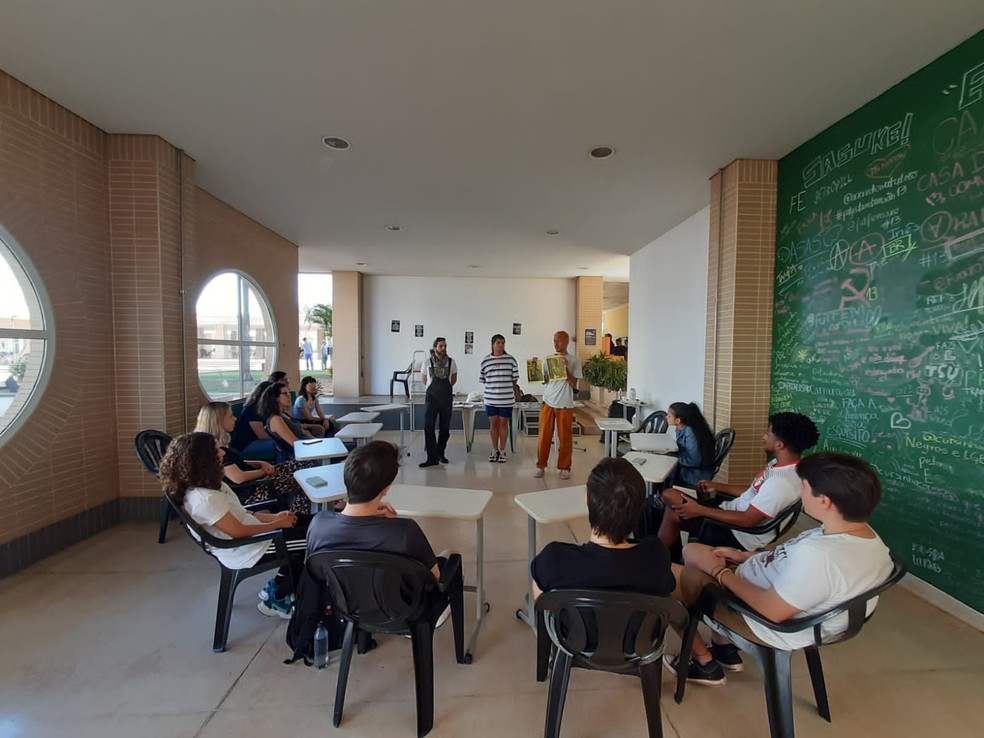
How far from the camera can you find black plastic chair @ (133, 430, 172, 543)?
10.8 feet

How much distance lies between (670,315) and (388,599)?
5.53 metres

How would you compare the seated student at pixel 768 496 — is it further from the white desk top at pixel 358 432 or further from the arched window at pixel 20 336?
the arched window at pixel 20 336

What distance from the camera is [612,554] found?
1423 mm

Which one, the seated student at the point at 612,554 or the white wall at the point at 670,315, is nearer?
the seated student at the point at 612,554

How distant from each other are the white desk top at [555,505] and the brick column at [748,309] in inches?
93.5

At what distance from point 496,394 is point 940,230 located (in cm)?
422

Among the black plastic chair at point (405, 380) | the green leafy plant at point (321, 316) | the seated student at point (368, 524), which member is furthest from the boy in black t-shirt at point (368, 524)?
the green leafy plant at point (321, 316)

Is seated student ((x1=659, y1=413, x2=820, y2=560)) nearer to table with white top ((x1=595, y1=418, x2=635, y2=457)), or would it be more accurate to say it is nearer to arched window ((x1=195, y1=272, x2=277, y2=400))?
table with white top ((x1=595, y1=418, x2=635, y2=457))

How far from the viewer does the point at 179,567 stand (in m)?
2.99

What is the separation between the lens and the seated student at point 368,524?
1584mm

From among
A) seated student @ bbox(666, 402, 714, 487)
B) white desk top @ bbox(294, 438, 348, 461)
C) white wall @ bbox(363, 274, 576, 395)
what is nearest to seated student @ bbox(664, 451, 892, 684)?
seated student @ bbox(666, 402, 714, 487)

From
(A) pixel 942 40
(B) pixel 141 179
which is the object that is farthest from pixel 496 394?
(A) pixel 942 40

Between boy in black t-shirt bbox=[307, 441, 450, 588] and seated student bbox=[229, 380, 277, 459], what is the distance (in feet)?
8.61

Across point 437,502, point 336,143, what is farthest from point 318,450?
point 336,143
